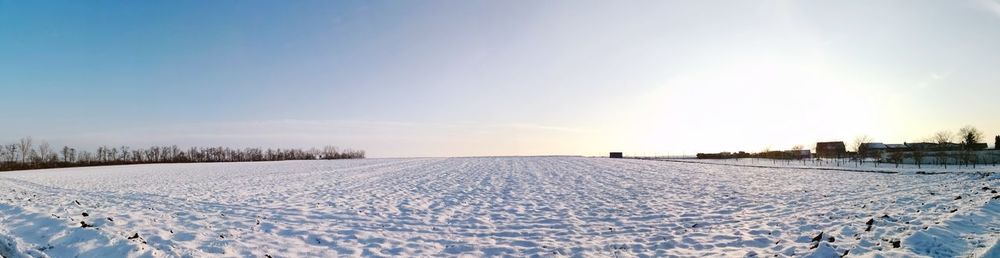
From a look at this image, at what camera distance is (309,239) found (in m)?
11.1

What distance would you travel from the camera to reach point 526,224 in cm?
1321

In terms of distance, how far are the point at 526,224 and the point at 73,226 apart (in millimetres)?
9856

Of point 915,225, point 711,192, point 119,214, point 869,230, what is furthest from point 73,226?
point 711,192

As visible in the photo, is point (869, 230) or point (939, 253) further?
point (869, 230)

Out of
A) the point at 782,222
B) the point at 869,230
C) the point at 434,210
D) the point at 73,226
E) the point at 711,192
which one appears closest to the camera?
the point at 73,226

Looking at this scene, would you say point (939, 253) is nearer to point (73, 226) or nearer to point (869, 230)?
point (869, 230)

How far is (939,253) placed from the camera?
793 centimetres

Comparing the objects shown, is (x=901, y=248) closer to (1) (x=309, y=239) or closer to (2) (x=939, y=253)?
(2) (x=939, y=253)

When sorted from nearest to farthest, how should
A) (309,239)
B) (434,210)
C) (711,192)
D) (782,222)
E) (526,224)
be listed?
(309,239)
(782,222)
(526,224)
(434,210)
(711,192)

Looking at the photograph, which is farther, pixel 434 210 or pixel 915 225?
pixel 434 210

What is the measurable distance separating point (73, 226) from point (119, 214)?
413 cm

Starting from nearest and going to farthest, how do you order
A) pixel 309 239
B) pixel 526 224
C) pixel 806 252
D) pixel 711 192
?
pixel 806 252, pixel 309 239, pixel 526 224, pixel 711 192

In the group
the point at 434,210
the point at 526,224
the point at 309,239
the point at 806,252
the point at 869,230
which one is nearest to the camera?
the point at 806,252

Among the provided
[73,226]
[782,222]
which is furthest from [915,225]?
[73,226]
